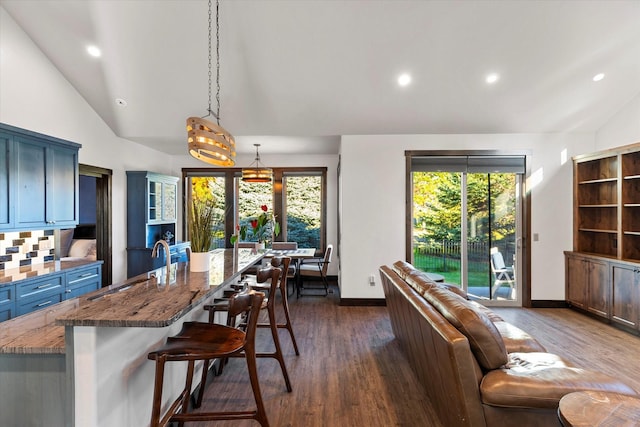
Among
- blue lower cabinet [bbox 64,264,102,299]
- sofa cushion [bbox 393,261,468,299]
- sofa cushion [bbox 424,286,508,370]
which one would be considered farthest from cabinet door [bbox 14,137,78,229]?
sofa cushion [bbox 424,286,508,370]

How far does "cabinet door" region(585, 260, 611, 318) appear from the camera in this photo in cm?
415

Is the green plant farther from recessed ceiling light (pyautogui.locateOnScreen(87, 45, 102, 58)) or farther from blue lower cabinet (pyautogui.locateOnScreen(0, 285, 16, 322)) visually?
recessed ceiling light (pyautogui.locateOnScreen(87, 45, 102, 58))

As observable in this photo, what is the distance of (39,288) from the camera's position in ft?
10.4

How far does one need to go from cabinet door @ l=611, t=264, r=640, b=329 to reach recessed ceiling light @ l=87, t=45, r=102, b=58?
6719 millimetres

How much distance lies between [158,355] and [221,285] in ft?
1.79

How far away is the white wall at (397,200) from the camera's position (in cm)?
493

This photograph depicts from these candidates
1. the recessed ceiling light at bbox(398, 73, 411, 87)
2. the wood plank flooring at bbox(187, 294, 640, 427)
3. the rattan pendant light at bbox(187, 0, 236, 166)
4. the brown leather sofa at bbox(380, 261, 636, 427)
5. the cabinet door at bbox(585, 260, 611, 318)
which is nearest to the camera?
the brown leather sofa at bbox(380, 261, 636, 427)

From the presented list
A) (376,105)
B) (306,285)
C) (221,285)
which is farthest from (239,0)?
(306,285)

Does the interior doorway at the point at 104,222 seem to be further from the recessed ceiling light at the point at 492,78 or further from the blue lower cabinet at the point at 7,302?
the recessed ceiling light at the point at 492,78

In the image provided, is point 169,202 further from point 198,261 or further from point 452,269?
point 452,269

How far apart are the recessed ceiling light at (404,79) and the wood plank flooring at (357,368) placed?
Result: 10.2 feet

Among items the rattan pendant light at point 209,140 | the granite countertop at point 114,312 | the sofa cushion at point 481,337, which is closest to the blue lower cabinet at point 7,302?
the granite countertop at point 114,312

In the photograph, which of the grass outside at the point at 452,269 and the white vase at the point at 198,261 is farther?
the grass outside at the point at 452,269

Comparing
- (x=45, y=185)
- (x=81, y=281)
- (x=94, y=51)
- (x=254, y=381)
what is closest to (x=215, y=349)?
(x=254, y=381)
